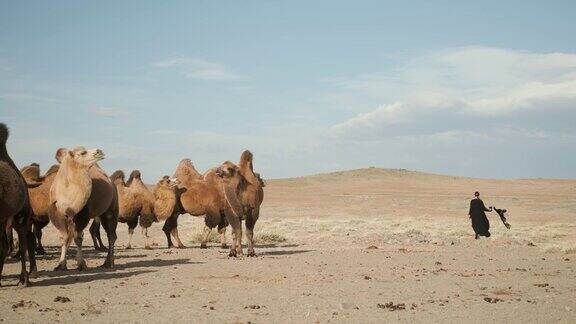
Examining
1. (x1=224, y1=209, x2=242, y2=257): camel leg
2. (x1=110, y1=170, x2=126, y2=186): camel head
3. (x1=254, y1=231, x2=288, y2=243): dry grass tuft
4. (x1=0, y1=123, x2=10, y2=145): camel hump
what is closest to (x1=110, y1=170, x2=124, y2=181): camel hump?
(x1=110, y1=170, x2=126, y2=186): camel head

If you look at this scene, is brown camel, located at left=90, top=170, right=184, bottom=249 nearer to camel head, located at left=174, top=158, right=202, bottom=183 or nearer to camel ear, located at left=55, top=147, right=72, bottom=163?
camel head, located at left=174, top=158, right=202, bottom=183

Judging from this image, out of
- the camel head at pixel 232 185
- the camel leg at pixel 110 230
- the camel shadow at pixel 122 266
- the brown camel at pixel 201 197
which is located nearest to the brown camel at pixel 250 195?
the camel head at pixel 232 185

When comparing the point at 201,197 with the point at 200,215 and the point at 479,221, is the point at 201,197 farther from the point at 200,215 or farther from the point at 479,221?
the point at 479,221

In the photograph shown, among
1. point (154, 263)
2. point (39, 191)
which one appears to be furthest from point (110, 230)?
point (39, 191)

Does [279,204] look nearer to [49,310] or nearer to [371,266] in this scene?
[371,266]

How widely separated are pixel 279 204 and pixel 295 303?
168ft

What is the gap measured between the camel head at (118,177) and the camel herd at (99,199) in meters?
0.03

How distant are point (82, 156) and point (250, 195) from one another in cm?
465

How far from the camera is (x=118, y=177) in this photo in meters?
20.4

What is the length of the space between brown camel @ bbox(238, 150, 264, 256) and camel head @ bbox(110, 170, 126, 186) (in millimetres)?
5241

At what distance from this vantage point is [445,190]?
269 ft

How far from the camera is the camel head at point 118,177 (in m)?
20.1

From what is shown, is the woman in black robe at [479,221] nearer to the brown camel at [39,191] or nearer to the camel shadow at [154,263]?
the camel shadow at [154,263]

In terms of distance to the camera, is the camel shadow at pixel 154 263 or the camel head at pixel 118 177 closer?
the camel shadow at pixel 154 263
